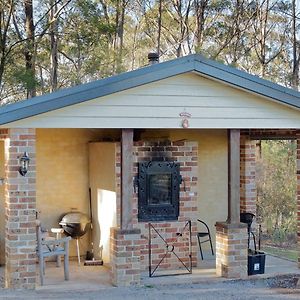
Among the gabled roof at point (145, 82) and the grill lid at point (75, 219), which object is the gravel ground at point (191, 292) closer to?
the grill lid at point (75, 219)

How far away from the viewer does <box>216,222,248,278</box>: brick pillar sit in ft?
29.1

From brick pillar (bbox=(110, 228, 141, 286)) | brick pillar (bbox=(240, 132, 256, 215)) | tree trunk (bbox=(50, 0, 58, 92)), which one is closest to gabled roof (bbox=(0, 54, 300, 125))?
brick pillar (bbox=(110, 228, 141, 286))

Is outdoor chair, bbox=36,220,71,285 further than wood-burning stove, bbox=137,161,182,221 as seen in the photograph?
No

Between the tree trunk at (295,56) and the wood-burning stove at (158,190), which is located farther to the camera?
the tree trunk at (295,56)

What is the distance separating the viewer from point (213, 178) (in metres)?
11.4

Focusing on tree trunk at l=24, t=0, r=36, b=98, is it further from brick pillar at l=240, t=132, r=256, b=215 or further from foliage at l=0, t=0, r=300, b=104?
brick pillar at l=240, t=132, r=256, b=215

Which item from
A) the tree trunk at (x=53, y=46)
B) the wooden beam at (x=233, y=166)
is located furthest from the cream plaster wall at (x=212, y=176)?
the tree trunk at (x=53, y=46)

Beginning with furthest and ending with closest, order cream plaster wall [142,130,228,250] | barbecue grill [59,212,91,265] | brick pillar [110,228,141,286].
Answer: cream plaster wall [142,130,228,250] < barbecue grill [59,212,91,265] < brick pillar [110,228,141,286]

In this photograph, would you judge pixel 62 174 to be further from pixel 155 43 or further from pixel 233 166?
pixel 155 43

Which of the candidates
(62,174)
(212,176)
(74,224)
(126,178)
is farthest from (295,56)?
(126,178)

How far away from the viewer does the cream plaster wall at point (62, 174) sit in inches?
416

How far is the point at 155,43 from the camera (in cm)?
2762

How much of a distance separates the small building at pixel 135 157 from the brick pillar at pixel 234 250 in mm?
15

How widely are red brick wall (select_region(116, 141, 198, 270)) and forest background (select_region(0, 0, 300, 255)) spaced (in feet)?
21.3
